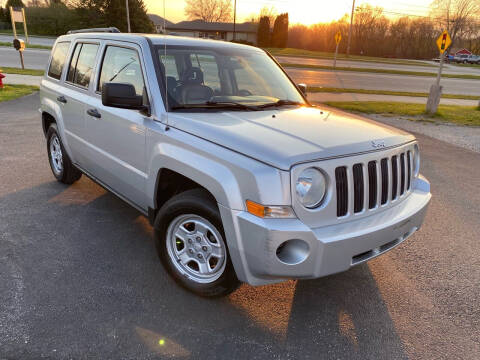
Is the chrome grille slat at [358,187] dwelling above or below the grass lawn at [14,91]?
above

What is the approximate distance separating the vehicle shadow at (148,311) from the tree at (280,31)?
223 ft

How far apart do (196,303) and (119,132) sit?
1655 mm

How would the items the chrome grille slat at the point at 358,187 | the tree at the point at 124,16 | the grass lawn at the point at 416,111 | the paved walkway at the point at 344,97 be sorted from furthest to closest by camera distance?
1. the tree at the point at 124,16
2. the paved walkway at the point at 344,97
3. the grass lawn at the point at 416,111
4. the chrome grille slat at the point at 358,187

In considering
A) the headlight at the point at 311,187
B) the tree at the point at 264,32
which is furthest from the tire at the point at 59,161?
the tree at the point at 264,32

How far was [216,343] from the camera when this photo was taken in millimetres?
2512

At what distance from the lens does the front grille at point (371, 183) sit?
2.48 meters

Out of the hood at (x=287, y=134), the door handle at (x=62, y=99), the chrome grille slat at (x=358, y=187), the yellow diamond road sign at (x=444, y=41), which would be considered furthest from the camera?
the yellow diamond road sign at (x=444, y=41)

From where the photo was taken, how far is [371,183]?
2662 millimetres

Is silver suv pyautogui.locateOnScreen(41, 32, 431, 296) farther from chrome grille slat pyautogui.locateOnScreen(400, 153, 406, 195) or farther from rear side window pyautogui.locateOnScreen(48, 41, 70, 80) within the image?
rear side window pyautogui.locateOnScreen(48, 41, 70, 80)

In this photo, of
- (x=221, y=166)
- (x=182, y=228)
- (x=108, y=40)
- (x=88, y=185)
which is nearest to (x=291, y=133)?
(x=221, y=166)

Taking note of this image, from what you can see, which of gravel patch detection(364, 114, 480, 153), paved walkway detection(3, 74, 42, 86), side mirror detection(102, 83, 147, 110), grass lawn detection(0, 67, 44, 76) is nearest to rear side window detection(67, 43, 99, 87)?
side mirror detection(102, 83, 147, 110)

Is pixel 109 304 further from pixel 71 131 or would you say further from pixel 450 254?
pixel 450 254

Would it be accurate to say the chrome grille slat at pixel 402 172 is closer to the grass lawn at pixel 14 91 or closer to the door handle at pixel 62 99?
the door handle at pixel 62 99

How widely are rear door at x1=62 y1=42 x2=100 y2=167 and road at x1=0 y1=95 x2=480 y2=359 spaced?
75 cm
